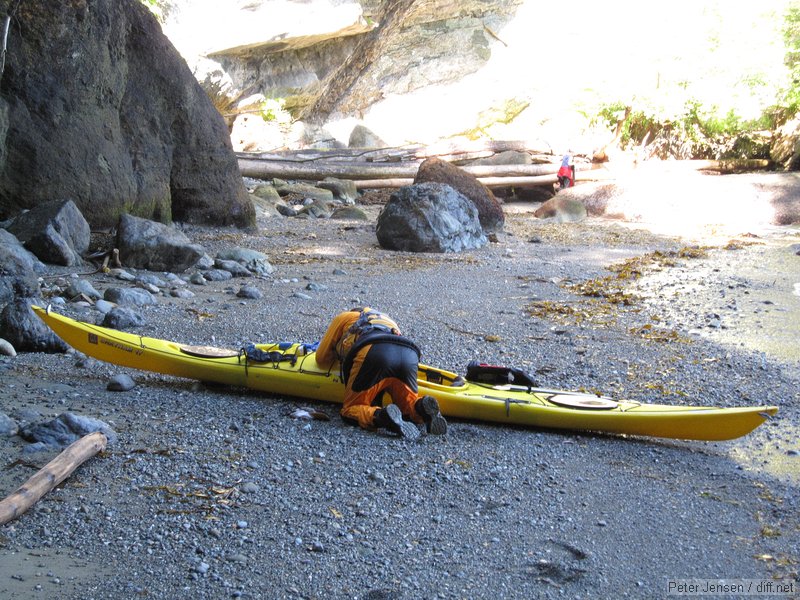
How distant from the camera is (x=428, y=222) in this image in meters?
9.84

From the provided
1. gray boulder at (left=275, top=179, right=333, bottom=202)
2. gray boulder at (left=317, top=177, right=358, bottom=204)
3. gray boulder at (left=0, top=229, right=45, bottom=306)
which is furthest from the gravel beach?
gray boulder at (left=317, top=177, right=358, bottom=204)

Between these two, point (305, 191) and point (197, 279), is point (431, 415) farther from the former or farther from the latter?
point (305, 191)

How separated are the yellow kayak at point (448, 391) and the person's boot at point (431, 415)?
24 centimetres

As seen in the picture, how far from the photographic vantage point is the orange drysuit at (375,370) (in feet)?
12.6

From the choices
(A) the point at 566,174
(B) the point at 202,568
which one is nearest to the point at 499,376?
(B) the point at 202,568

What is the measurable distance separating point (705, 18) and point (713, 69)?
80.6 inches

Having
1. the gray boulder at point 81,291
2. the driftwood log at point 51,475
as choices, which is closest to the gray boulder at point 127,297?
the gray boulder at point 81,291

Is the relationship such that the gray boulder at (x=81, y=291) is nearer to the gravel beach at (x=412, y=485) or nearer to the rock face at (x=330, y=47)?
the gravel beach at (x=412, y=485)

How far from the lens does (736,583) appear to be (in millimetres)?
2734

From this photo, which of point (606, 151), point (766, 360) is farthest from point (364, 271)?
point (606, 151)

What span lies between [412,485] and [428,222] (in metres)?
6.75

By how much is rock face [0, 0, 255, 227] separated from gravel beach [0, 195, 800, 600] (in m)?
2.44

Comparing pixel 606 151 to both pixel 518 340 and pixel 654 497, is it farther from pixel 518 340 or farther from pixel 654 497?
pixel 654 497

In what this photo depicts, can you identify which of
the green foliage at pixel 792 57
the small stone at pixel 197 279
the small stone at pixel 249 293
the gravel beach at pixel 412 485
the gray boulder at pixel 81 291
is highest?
the green foliage at pixel 792 57
